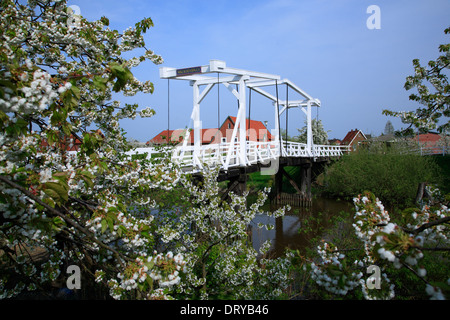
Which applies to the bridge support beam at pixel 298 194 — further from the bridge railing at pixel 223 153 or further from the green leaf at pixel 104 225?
the green leaf at pixel 104 225

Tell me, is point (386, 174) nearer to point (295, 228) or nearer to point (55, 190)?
point (295, 228)

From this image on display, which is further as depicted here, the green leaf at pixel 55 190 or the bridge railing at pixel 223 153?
the bridge railing at pixel 223 153

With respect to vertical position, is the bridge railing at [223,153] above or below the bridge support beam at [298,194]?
above

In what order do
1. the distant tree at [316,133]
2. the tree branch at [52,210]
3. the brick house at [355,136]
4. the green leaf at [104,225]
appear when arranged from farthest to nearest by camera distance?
1. the brick house at [355,136]
2. the distant tree at [316,133]
3. the green leaf at [104,225]
4. the tree branch at [52,210]

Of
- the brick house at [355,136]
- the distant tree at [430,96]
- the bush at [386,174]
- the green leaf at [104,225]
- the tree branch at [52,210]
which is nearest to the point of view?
the tree branch at [52,210]

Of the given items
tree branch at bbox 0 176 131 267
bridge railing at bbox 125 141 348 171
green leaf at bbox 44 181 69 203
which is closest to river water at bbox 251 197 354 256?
bridge railing at bbox 125 141 348 171

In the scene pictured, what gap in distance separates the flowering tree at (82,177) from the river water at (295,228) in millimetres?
4038

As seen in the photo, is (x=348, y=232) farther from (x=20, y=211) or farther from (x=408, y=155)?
(x=408, y=155)

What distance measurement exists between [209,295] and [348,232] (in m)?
4.62

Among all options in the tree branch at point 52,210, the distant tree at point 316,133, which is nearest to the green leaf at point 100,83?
the tree branch at point 52,210

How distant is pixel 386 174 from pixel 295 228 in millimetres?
6999

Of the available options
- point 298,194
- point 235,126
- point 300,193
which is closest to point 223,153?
point 235,126

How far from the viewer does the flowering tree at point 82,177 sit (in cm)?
179
